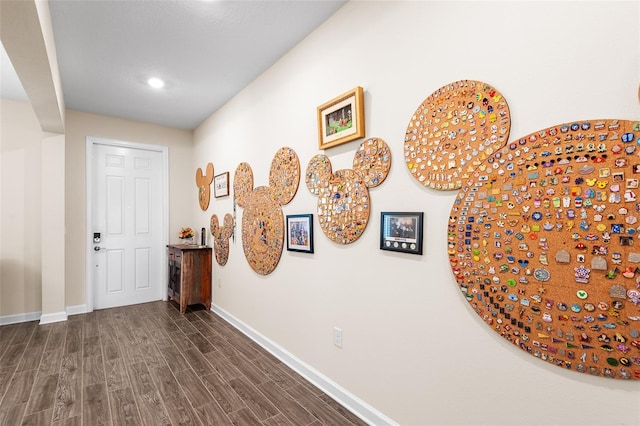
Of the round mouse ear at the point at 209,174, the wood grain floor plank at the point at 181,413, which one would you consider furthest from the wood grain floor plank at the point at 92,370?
the round mouse ear at the point at 209,174

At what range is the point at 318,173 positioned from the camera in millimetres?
2150

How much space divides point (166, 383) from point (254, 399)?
28.2 inches

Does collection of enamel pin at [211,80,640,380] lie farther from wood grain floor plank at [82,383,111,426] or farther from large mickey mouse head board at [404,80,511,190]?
wood grain floor plank at [82,383,111,426]

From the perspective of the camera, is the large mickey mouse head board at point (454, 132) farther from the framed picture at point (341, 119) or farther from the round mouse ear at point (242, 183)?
the round mouse ear at point (242, 183)

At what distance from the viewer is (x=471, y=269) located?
1.30 m

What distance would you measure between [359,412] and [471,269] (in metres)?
1.18

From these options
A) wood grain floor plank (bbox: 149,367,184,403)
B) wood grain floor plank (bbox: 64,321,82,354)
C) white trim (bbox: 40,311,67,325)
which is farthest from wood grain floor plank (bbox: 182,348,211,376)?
white trim (bbox: 40,311,67,325)

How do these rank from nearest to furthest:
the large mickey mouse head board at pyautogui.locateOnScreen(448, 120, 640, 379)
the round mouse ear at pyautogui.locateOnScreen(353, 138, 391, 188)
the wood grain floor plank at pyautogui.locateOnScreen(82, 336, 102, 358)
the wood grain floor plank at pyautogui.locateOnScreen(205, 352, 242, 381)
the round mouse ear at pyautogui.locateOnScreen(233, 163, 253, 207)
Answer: the large mickey mouse head board at pyautogui.locateOnScreen(448, 120, 640, 379)
the round mouse ear at pyautogui.locateOnScreen(353, 138, 391, 188)
the wood grain floor plank at pyautogui.locateOnScreen(205, 352, 242, 381)
the wood grain floor plank at pyautogui.locateOnScreen(82, 336, 102, 358)
the round mouse ear at pyautogui.locateOnScreen(233, 163, 253, 207)

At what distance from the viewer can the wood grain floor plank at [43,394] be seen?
191cm

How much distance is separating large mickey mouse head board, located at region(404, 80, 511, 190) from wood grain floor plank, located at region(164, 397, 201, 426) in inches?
76.0

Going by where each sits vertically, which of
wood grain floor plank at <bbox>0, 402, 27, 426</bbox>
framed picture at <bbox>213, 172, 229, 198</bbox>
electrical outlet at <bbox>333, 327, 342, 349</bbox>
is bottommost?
wood grain floor plank at <bbox>0, 402, 27, 426</bbox>

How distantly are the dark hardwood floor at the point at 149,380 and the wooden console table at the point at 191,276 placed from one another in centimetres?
56

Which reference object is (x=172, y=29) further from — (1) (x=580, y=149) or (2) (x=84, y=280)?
(2) (x=84, y=280)

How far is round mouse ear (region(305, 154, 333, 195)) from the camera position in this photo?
2074mm
